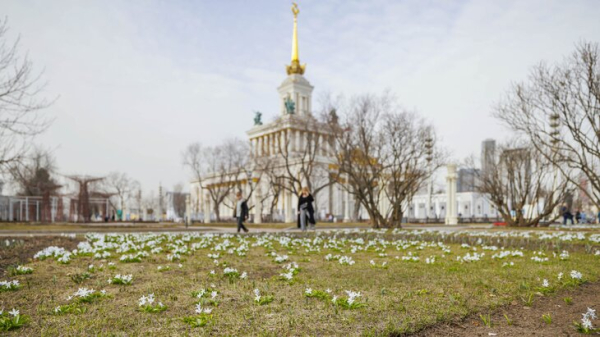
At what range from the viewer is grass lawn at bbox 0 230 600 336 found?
3961mm

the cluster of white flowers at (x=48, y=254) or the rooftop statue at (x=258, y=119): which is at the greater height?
the rooftop statue at (x=258, y=119)

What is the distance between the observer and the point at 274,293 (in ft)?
17.3

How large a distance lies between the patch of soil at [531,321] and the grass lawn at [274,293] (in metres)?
0.10

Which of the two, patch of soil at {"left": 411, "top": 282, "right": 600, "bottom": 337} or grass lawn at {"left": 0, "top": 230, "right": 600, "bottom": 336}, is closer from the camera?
grass lawn at {"left": 0, "top": 230, "right": 600, "bottom": 336}

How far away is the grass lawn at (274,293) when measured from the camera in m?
3.96

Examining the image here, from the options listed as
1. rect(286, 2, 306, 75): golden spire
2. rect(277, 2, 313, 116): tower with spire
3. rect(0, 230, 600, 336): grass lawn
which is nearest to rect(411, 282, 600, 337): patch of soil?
rect(0, 230, 600, 336): grass lawn

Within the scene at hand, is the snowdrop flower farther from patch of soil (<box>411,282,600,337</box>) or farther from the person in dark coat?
the person in dark coat

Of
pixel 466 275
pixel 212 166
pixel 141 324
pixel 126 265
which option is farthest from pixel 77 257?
pixel 212 166

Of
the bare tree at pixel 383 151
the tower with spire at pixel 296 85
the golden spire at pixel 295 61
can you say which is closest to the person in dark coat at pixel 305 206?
the bare tree at pixel 383 151

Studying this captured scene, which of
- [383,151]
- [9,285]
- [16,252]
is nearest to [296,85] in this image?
[383,151]

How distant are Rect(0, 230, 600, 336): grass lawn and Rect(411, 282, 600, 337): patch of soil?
10 centimetres

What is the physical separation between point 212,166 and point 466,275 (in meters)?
62.1

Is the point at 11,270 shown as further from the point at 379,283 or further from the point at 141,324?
the point at 379,283

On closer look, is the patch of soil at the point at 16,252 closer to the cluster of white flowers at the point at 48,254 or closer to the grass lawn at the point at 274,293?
the cluster of white flowers at the point at 48,254
